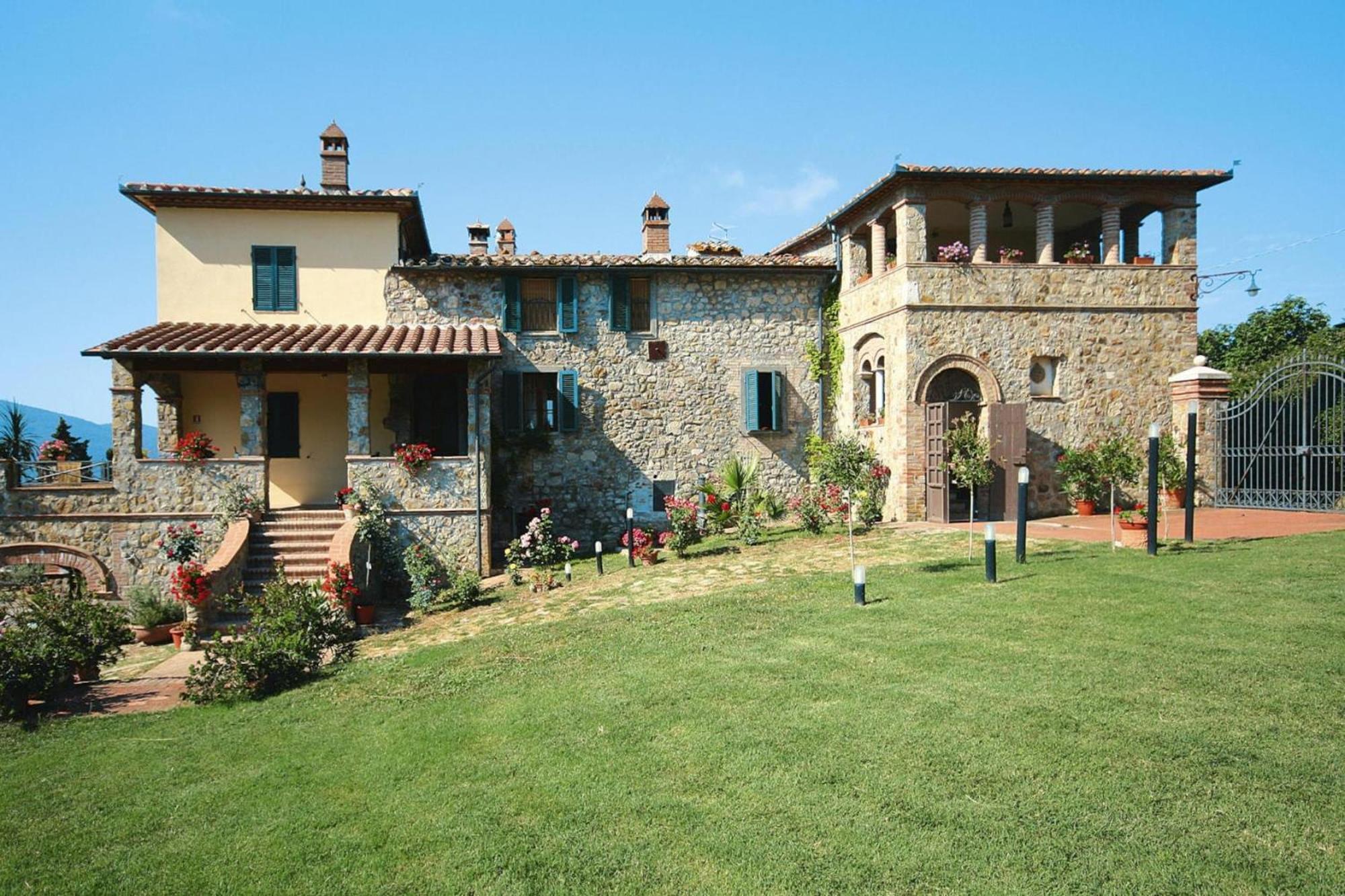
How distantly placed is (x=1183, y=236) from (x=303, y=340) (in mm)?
18055

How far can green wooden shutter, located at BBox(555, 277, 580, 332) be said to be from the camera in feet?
59.2

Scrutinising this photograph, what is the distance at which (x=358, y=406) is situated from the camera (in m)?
15.5

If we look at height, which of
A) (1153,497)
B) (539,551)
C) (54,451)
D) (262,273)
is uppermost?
(262,273)

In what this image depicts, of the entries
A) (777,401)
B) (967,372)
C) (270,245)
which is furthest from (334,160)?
(967,372)

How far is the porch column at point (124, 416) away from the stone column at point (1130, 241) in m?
20.8

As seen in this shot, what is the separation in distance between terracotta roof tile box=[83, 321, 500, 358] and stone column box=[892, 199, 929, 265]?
8.29 metres

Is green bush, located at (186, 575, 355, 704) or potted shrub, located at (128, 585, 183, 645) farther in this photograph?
potted shrub, located at (128, 585, 183, 645)

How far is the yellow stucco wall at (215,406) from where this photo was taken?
56.1 feet

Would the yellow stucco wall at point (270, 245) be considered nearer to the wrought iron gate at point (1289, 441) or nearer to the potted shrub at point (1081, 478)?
the potted shrub at point (1081, 478)

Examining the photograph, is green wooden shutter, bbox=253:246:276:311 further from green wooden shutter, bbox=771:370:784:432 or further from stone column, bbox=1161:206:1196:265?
stone column, bbox=1161:206:1196:265

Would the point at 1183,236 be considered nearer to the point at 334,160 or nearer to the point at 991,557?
the point at 991,557

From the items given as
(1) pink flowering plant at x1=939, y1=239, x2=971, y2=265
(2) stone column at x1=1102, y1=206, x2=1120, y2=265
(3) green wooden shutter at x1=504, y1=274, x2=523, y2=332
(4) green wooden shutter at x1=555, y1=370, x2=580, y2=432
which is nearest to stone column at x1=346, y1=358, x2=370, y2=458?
(3) green wooden shutter at x1=504, y1=274, x2=523, y2=332

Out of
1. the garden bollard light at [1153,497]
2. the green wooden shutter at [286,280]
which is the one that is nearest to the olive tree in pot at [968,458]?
the garden bollard light at [1153,497]

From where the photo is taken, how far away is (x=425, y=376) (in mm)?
18000
